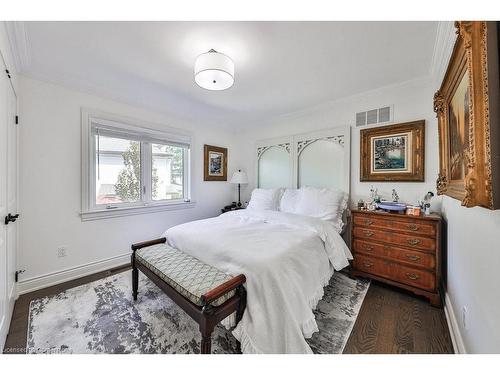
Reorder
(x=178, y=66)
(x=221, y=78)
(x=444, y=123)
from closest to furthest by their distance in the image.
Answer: (x=444, y=123) → (x=221, y=78) → (x=178, y=66)

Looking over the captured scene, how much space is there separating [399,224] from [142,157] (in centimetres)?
347

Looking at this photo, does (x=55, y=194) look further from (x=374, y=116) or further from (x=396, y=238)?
(x=374, y=116)

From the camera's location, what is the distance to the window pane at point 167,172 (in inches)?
128

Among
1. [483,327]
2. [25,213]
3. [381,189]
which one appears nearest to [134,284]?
[25,213]

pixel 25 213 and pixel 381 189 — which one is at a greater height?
pixel 381 189

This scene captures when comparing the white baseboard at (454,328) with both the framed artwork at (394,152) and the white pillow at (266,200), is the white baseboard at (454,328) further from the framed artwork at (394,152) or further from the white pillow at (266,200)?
the white pillow at (266,200)

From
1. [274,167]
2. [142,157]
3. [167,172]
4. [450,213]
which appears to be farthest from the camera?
[274,167]

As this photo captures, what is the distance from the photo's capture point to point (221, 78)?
5.64ft

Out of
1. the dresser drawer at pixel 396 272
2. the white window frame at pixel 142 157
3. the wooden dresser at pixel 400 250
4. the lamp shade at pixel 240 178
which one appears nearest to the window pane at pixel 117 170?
the white window frame at pixel 142 157

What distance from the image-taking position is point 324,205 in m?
2.63

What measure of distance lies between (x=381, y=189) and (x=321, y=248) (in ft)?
4.25

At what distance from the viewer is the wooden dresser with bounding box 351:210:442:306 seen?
1.91m

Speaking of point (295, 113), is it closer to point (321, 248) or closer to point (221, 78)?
point (221, 78)

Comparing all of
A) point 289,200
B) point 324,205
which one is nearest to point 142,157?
point 289,200
